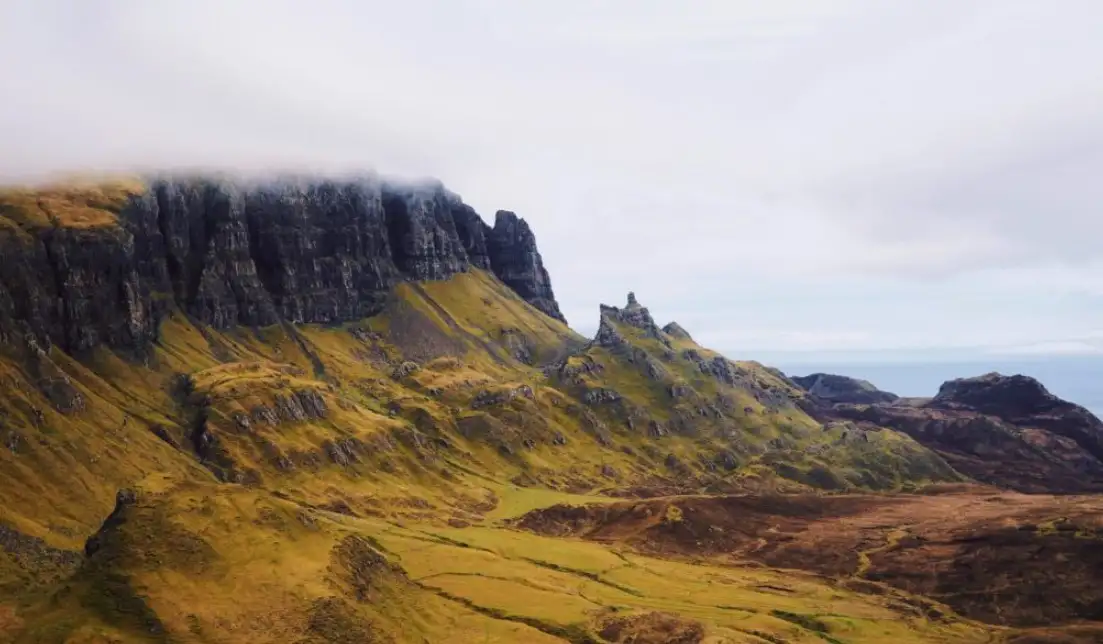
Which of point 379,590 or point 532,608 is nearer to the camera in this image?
point 379,590

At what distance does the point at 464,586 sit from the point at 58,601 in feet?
269

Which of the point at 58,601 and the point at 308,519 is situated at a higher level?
the point at 308,519

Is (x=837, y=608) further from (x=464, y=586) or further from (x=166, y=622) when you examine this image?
(x=166, y=622)

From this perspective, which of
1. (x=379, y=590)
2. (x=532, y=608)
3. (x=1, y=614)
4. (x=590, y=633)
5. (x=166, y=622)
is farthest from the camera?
(x=532, y=608)

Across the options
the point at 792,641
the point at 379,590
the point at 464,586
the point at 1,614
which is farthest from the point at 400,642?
the point at 792,641

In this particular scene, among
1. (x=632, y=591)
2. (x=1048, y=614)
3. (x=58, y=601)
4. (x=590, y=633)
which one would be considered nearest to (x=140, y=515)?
(x=58, y=601)

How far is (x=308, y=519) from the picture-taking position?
6058 inches

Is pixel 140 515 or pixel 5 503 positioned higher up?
pixel 140 515

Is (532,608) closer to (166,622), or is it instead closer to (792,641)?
(792,641)

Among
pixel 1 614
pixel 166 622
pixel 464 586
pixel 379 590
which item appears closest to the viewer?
pixel 166 622

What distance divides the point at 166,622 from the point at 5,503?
93.4 m

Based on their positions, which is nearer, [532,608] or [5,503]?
[532,608]

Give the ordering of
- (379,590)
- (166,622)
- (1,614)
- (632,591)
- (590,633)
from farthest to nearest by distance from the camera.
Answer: (632,591)
(590,633)
(379,590)
(1,614)
(166,622)

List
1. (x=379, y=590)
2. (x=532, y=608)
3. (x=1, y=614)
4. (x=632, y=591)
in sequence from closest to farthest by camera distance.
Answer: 1. (x=1, y=614)
2. (x=379, y=590)
3. (x=532, y=608)
4. (x=632, y=591)
